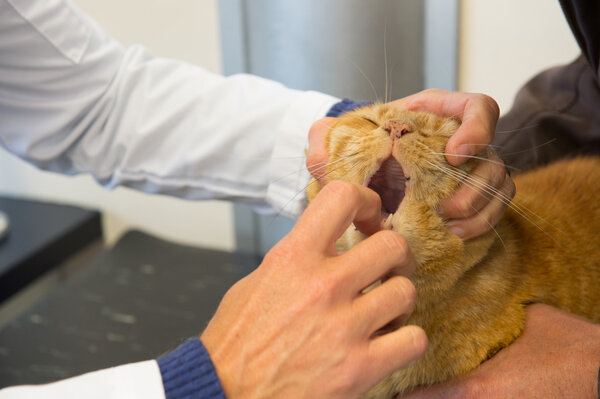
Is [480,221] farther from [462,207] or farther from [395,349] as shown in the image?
[395,349]

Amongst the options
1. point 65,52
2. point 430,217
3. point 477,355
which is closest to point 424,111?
point 430,217

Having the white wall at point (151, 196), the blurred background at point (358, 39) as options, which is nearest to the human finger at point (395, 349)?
the blurred background at point (358, 39)

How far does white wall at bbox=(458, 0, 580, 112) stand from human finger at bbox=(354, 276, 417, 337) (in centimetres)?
43

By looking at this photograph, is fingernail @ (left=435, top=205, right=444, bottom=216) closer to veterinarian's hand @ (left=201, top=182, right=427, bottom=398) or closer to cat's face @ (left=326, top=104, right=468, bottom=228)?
cat's face @ (left=326, top=104, right=468, bottom=228)

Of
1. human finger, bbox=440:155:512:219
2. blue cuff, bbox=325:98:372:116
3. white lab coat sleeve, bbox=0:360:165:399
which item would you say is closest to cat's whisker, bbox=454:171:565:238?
human finger, bbox=440:155:512:219

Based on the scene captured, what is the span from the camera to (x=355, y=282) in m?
0.48

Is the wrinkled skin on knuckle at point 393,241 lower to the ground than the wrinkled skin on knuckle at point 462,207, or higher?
higher

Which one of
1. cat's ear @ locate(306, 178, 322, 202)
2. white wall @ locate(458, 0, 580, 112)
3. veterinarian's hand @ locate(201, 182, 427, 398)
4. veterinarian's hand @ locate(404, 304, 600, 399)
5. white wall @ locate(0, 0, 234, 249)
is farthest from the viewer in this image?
white wall @ locate(0, 0, 234, 249)

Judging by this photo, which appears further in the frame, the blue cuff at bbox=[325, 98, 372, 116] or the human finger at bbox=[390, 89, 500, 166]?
the blue cuff at bbox=[325, 98, 372, 116]

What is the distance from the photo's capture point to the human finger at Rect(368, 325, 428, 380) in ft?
1.54

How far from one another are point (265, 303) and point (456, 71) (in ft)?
1.72

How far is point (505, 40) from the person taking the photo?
2.88ft

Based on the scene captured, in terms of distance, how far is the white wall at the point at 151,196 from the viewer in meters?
1.01

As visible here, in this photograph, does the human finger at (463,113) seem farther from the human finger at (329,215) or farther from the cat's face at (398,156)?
the human finger at (329,215)
